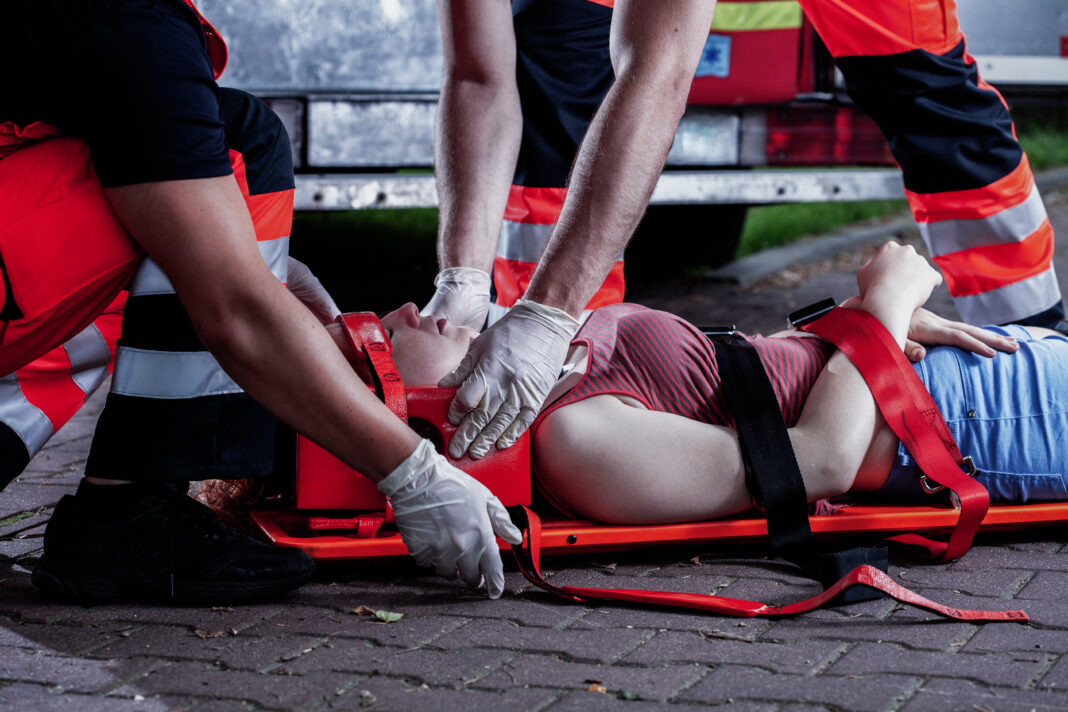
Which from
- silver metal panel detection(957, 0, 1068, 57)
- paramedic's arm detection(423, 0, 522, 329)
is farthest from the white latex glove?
silver metal panel detection(957, 0, 1068, 57)

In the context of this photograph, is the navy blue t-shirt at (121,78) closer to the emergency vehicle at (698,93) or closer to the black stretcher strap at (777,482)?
the black stretcher strap at (777,482)

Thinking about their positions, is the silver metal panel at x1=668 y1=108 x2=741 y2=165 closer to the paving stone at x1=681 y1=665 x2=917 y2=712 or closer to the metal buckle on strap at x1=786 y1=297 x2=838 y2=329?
the metal buckle on strap at x1=786 y1=297 x2=838 y2=329

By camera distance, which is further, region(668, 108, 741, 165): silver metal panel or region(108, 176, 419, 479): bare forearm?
region(668, 108, 741, 165): silver metal panel

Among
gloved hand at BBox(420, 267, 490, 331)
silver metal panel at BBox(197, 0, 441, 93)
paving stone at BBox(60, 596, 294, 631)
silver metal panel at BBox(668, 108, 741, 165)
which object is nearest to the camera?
paving stone at BBox(60, 596, 294, 631)

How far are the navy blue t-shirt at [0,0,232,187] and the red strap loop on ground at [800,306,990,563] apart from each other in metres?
1.15

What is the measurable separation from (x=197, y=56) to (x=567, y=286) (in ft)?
2.42

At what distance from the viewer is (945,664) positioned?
5.48 ft

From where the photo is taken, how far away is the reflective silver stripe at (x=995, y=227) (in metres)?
3.06

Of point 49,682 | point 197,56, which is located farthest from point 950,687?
point 197,56

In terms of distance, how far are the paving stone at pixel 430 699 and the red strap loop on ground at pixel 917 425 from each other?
88 centimetres

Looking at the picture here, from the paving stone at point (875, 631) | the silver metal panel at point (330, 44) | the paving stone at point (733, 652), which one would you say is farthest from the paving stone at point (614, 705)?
the silver metal panel at point (330, 44)

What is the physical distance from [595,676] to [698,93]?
116 inches

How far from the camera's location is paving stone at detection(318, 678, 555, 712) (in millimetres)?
1554

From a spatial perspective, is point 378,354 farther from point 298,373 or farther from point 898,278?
point 898,278
